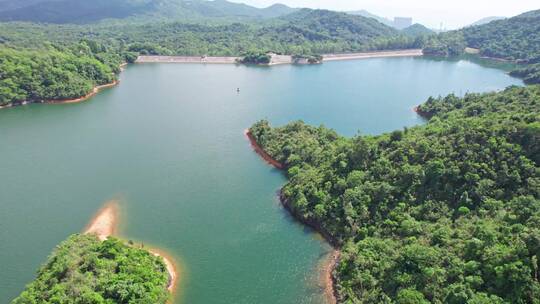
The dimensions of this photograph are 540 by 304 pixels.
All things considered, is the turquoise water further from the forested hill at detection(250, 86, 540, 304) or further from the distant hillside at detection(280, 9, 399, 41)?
the distant hillside at detection(280, 9, 399, 41)

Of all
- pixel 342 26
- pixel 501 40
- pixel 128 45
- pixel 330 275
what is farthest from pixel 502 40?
pixel 330 275

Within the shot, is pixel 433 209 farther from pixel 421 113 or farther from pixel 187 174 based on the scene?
pixel 421 113

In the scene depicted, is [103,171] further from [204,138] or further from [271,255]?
[271,255]

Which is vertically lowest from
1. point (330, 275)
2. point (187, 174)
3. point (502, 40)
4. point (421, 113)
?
point (330, 275)

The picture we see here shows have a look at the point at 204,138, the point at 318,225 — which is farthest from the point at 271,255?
the point at 204,138

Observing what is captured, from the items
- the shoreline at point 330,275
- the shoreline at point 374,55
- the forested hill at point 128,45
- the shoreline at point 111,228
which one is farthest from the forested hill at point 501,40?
the shoreline at point 111,228

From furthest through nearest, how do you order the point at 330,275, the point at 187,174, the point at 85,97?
the point at 85,97
the point at 187,174
the point at 330,275

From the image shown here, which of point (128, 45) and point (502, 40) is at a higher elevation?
point (128, 45)
